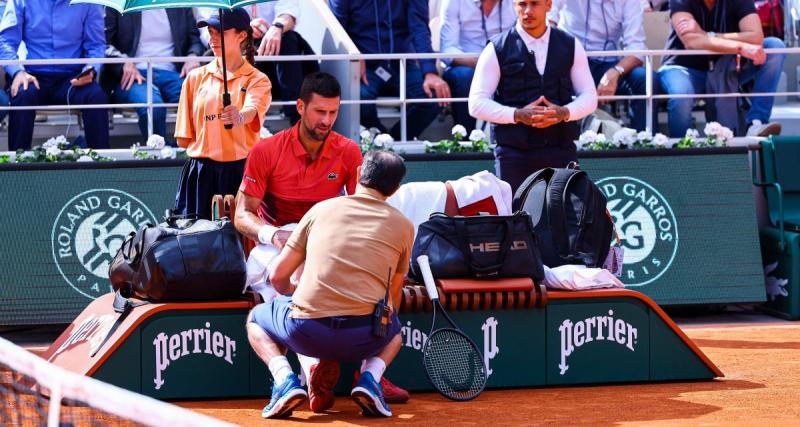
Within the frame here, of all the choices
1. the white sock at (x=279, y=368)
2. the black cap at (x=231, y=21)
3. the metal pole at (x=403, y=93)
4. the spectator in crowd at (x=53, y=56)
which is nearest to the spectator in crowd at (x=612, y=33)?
the metal pole at (x=403, y=93)

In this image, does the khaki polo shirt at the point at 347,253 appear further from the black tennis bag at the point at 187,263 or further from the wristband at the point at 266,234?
the black tennis bag at the point at 187,263

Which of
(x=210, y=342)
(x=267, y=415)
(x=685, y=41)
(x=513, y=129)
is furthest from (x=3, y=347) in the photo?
(x=685, y=41)

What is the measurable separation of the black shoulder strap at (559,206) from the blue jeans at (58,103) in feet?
13.4

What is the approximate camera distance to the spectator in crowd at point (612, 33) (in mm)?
11094

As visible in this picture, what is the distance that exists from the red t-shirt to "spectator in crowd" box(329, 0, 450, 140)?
3.58 m

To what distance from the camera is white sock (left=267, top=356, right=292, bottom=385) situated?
6367mm

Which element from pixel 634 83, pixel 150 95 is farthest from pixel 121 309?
pixel 634 83

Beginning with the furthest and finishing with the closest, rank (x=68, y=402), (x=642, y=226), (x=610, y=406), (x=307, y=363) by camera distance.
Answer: (x=642, y=226)
(x=610, y=406)
(x=307, y=363)
(x=68, y=402)

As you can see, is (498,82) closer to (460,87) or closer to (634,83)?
(460,87)

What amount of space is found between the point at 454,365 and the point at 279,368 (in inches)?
37.2

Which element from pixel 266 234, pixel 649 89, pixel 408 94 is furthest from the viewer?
pixel 408 94

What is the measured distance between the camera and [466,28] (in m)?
11.3

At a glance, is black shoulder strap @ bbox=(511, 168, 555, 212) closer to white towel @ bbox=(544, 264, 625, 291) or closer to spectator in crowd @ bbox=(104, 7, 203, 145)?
white towel @ bbox=(544, 264, 625, 291)

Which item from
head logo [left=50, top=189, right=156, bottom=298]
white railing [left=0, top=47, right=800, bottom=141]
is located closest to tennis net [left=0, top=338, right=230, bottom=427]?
head logo [left=50, top=189, right=156, bottom=298]
